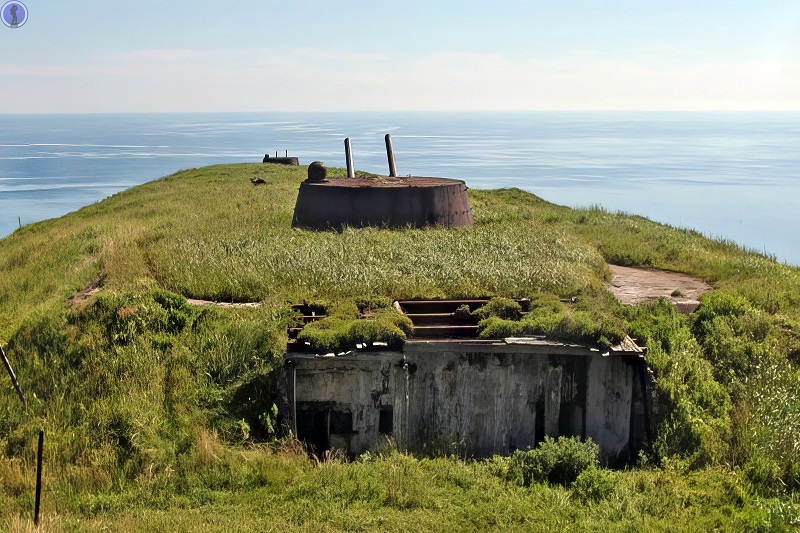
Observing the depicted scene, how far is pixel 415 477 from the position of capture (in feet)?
24.3

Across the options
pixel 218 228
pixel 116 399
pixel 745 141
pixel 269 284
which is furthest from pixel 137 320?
pixel 745 141

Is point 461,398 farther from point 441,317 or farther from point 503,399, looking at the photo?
point 441,317

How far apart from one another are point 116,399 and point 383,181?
10994 mm

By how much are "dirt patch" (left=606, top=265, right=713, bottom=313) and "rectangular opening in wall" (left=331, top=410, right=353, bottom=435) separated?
203 inches

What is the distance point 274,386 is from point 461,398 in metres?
2.20

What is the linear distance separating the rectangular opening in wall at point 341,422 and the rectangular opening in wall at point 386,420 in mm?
350

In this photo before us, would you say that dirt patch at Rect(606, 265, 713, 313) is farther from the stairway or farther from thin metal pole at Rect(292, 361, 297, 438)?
thin metal pole at Rect(292, 361, 297, 438)

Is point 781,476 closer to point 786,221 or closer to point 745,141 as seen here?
point 786,221

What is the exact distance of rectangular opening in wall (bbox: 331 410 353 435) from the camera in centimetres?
886

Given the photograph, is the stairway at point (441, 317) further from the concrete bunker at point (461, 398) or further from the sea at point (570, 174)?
the sea at point (570, 174)

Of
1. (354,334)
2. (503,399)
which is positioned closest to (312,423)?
(354,334)

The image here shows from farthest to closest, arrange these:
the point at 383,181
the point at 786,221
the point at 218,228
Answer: the point at 786,221 → the point at 383,181 → the point at 218,228

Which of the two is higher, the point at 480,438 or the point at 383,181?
the point at 383,181

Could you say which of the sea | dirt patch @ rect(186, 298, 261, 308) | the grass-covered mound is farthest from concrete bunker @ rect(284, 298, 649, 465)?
the sea
